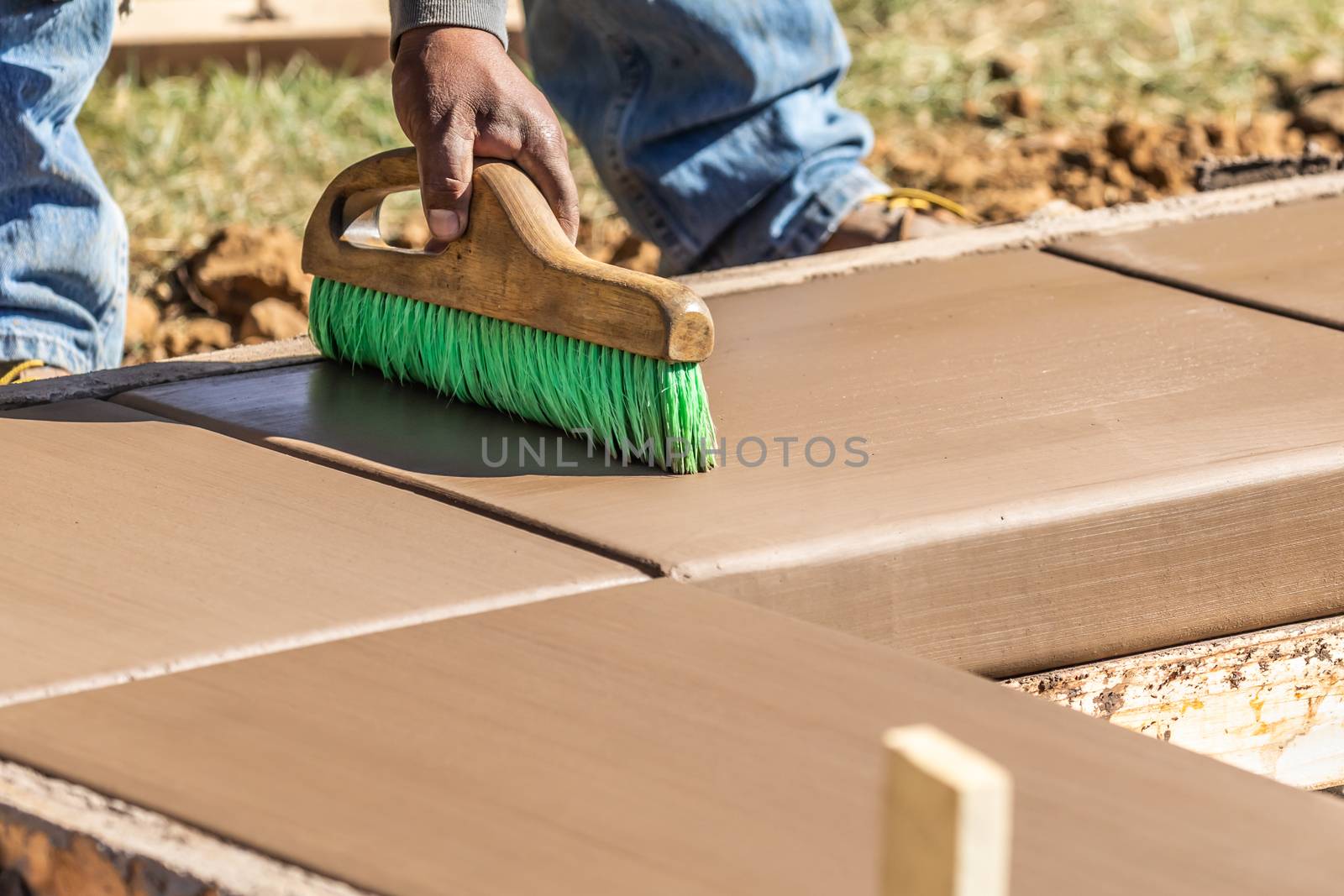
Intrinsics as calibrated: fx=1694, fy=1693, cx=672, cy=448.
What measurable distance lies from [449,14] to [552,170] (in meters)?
0.22

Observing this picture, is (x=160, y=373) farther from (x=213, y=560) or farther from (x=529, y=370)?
(x=213, y=560)

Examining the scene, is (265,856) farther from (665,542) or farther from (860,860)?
(665,542)

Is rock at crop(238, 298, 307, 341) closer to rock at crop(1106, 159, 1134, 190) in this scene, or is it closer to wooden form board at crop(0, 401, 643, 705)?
wooden form board at crop(0, 401, 643, 705)

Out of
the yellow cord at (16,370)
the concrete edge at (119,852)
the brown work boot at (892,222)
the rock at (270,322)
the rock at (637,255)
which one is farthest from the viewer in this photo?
the rock at (637,255)

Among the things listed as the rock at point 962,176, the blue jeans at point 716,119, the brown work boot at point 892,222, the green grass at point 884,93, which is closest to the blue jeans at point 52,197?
the blue jeans at point 716,119

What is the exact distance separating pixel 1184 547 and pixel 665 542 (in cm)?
49

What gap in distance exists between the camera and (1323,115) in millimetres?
4328

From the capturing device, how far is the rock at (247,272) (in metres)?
3.29

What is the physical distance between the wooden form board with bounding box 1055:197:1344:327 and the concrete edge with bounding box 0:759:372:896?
1.53m

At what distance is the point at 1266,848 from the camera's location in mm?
1050

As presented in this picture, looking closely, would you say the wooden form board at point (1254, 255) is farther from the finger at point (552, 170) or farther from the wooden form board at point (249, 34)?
the wooden form board at point (249, 34)

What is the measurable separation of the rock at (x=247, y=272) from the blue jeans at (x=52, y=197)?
71 centimetres

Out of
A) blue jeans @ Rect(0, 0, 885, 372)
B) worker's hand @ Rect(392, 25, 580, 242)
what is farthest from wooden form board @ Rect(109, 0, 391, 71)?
worker's hand @ Rect(392, 25, 580, 242)

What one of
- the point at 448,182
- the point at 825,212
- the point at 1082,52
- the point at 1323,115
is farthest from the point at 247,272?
the point at 1082,52
